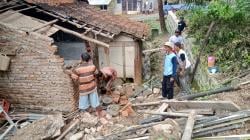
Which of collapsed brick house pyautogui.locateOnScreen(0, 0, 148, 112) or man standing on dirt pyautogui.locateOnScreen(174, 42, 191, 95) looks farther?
man standing on dirt pyautogui.locateOnScreen(174, 42, 191, 95)

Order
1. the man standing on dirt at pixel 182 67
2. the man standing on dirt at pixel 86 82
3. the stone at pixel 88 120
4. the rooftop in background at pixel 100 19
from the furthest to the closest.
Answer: the rooftop in background at pixel 100 19, the man standing on dirt at pixel 182 67, the stone at pixel 88 120, the man standing on dirt at pixel 86 82

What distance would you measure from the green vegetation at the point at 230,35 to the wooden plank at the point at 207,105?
9.49 feet

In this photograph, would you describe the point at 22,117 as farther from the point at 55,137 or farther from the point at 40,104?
the point at 55,137

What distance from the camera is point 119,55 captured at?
13.3 meters

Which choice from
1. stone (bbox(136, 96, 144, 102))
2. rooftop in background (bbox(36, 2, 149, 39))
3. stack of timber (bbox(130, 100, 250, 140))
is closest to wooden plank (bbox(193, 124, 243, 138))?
stack of timber (bbox(130, 100, 250, 140))

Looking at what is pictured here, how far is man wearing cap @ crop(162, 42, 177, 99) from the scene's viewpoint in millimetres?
9414

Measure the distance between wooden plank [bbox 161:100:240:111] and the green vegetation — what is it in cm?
289

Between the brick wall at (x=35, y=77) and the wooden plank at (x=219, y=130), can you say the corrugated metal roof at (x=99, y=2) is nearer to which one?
the brick wall at (x=35, y=77)

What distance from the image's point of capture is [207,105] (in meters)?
7.17

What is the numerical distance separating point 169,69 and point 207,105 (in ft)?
8.46

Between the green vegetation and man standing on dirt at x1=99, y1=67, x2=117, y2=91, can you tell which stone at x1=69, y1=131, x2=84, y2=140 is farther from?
the green vegetation

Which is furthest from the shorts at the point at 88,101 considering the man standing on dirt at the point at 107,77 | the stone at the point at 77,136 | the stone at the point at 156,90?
the stone at the point at 156,90

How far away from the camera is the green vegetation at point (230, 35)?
1017cm

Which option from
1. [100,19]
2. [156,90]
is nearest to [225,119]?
[156,90]
